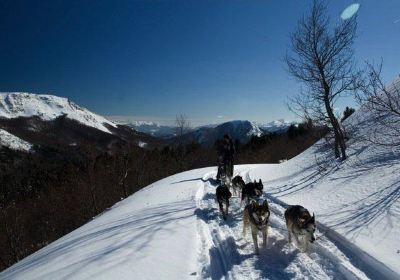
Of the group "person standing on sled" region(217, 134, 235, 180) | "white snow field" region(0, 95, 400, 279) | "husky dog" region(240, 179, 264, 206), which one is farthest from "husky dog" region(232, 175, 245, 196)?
"person standing on sled" region(217, 134, 235, 180)

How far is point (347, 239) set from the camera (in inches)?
307

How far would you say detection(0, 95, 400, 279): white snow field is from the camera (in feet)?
22.1

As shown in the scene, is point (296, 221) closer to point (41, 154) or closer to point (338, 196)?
point (338, 196)

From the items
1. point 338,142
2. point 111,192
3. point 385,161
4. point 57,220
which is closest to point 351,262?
point 385,161

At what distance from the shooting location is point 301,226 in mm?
7629

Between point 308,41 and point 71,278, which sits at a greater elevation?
point 308,41

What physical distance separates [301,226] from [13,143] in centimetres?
17651

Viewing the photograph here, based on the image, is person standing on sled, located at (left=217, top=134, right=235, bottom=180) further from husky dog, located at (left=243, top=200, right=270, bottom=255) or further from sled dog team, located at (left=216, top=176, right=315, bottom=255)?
husky dog, located at (left=243, top=200, right=270, bottom=255)

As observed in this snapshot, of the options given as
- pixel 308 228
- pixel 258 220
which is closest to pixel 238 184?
pixel 258 220

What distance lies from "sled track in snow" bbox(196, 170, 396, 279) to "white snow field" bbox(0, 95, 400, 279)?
18mm

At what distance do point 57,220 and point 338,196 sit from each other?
3384 cm

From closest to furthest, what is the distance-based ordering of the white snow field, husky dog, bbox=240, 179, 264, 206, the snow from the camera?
the white snow field, husky dog, bbox=240, 179, 264, 206, the snow

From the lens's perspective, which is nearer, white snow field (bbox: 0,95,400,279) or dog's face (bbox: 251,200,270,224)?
white snow field (bbox: 0,95,400,279)

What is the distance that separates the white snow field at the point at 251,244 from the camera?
6.74 metres
